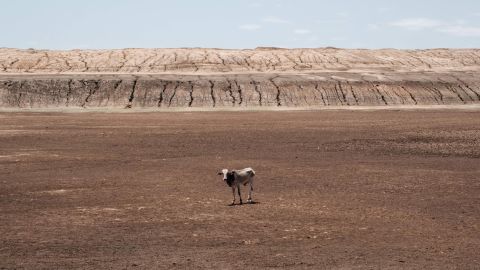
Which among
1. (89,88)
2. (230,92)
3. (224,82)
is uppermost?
(224,82)

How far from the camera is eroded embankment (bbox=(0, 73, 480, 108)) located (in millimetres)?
73875

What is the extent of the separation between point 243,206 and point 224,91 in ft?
194

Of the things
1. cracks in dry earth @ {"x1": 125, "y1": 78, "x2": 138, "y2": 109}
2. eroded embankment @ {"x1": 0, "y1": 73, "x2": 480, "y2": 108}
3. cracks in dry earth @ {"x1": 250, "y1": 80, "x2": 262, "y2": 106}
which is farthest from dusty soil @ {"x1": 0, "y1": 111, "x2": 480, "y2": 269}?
cracks in dry earth @ {"x1": 250, "y1": 80, "x2": 262, "y2": 106}

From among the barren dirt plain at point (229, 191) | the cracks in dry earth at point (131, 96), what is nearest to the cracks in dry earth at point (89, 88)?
the barren dirt plain at point (229, 191)

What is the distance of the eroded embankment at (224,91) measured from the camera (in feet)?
242

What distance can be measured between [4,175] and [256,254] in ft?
50.2

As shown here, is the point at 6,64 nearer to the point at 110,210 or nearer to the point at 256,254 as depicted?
the point at 110,210

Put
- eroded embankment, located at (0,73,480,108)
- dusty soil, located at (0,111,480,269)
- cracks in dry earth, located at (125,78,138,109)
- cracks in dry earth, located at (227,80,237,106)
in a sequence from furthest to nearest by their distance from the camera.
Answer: cracks in dry earth, located at (227,80,237,106), eroded embankment, located at (0,73,480,108), cracks in dry earth, located at (125,78,138,109), dusty soil, located at (0,111,480,269)

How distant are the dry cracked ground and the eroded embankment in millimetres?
110

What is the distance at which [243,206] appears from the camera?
Result: 1884cm

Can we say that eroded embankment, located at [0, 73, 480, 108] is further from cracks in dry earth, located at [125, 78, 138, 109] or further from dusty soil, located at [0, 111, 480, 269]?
dusty soil, located at [0, 111, 480, 269]

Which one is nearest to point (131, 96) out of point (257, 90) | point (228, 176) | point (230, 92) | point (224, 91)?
point (224, 91)

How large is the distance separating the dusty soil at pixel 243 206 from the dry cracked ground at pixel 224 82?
33.8m

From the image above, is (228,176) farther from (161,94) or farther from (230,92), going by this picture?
(230,92)
